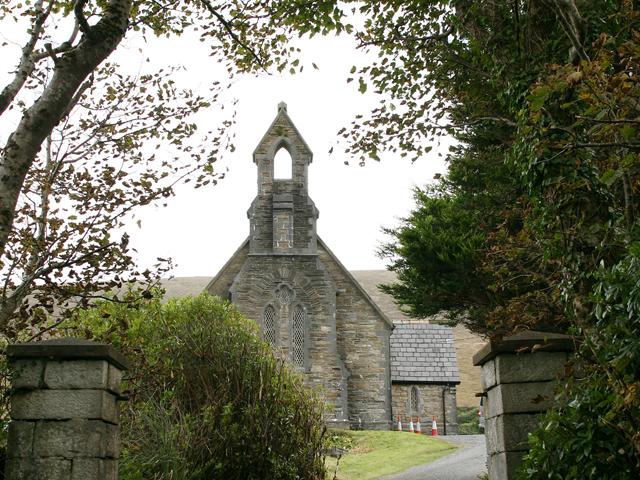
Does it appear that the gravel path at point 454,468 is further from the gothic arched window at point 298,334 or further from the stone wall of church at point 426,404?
the stone wall of church at point 426,404

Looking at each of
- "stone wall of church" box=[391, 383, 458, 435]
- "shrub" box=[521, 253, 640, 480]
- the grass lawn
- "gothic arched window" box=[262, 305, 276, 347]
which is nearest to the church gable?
"gothic arched window" box=[262, 305, 276, 347]

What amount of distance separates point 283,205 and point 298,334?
4.87 m

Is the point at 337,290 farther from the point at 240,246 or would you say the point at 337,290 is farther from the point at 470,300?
the point at 470,300

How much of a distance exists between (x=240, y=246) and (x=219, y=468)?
61.0 ft

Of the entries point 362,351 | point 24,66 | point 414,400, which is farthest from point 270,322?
point 24,66

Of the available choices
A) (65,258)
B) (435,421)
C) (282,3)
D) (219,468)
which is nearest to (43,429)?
(65,258)

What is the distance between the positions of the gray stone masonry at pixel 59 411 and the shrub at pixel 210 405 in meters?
3.40

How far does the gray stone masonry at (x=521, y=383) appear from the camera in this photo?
275 inches

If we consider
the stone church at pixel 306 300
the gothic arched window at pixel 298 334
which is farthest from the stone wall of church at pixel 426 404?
the gothic arched window at pixel 298 334

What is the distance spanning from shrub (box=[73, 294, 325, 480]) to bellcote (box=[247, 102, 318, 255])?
→ 15.7 m

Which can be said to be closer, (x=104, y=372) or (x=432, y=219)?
(x=104, y=372)

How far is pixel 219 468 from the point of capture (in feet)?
37.0

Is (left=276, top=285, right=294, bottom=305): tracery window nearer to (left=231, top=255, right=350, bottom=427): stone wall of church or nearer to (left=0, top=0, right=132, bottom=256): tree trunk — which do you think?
(left=231, top=255, right=350, bottom=427): stone wall of church

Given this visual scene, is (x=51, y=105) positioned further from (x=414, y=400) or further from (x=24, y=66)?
(x=414, y=400)
